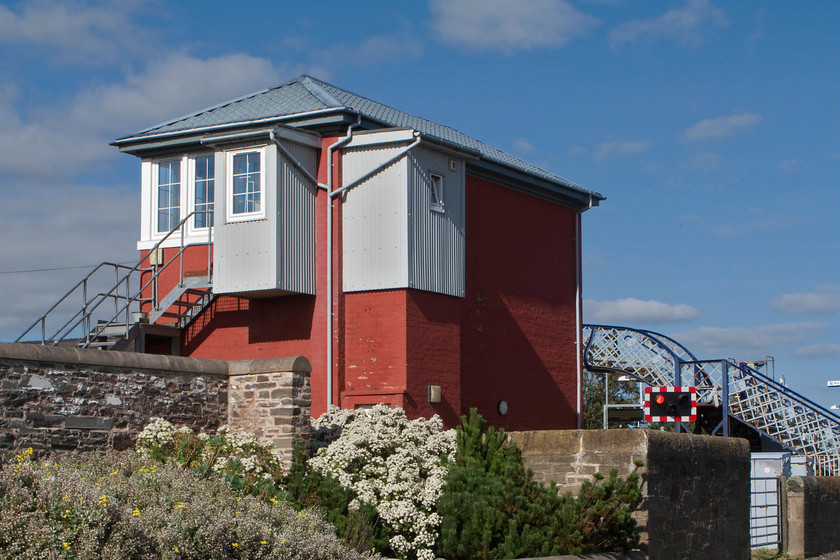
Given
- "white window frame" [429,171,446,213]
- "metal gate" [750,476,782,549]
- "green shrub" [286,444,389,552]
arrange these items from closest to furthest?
"green shrub" [286,444,389,552] < "white window frame" [429,171,446,213] < "metal gate" [750,476,782,549]

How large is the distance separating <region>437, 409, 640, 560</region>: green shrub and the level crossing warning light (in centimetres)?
142

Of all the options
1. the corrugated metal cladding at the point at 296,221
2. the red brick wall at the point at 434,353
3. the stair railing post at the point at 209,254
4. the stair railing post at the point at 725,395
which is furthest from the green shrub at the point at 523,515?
the stair railing post at the point at 725,395

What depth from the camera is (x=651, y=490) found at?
1493 cm

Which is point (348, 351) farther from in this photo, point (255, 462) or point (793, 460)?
point (793, 460)

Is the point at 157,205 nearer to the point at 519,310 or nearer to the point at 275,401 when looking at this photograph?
the point at 519,310

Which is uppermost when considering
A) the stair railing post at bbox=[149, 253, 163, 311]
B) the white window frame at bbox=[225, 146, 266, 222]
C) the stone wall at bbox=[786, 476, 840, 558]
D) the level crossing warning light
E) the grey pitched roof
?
the grey pitched roof

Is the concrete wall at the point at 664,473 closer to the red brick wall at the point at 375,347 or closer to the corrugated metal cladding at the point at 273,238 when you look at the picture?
the red brick wall at the point at 375,347

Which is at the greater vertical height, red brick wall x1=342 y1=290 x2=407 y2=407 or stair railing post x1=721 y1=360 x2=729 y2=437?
red brick wall x1=342 y1=290 x2=407 y2=407

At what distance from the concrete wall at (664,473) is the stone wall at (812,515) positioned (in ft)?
11.9

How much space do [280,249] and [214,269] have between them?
52.7 inches

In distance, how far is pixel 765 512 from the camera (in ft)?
66.6

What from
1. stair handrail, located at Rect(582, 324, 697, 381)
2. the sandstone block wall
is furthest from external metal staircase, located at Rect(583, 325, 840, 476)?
the sandstone block wall

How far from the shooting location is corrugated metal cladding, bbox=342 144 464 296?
18.3 metres

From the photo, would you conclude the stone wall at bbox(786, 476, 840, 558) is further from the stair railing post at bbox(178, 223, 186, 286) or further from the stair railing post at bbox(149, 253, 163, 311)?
A: the stair railing post at bbox(149, 253, 163, 311)
